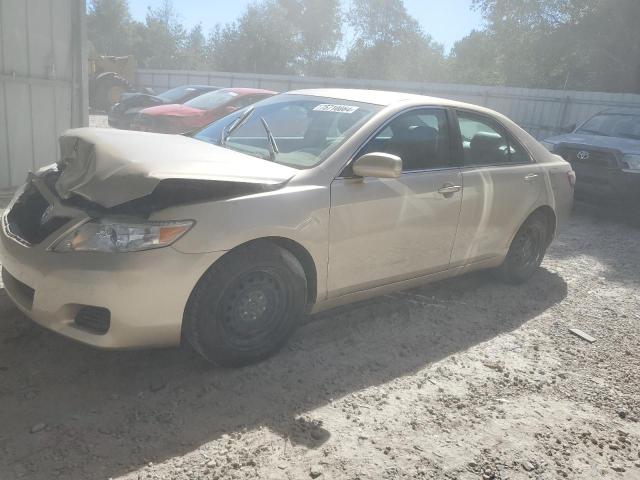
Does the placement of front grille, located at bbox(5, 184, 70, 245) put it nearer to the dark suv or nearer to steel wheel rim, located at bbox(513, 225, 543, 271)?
steel wheel rim, located at bbox(513, 225, 543, 271)

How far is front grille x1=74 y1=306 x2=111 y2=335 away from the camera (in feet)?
8.96

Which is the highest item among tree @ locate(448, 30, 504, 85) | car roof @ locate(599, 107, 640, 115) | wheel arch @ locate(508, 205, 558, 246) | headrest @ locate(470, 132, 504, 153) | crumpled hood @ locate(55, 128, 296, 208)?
tree @ locate(448, 30, 504, 85)

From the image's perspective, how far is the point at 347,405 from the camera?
2.97 meters

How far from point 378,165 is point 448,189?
89 cm

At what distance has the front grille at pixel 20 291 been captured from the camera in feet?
9.50

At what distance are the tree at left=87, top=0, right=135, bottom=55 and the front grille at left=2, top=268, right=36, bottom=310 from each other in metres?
57.2

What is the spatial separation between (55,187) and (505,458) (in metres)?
2.80

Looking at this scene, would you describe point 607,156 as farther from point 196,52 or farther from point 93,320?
point 196,52

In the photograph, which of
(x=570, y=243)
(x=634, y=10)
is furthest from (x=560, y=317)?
(x=634, y=10)

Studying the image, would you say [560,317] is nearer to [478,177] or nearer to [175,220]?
[478,177]

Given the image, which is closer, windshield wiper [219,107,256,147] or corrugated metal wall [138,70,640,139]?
windshield wiper [219,107,256,147]

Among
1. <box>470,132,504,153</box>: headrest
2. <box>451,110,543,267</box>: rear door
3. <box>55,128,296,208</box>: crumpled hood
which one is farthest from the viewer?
<box>470,132,504,153</box>: headrest

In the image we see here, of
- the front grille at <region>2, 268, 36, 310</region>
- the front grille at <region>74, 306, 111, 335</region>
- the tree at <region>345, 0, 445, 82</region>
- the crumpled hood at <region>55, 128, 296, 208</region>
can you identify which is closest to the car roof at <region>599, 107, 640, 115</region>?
the crumpled hood at <region>55, 128, 296, 208</region>

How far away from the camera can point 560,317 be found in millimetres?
4438
